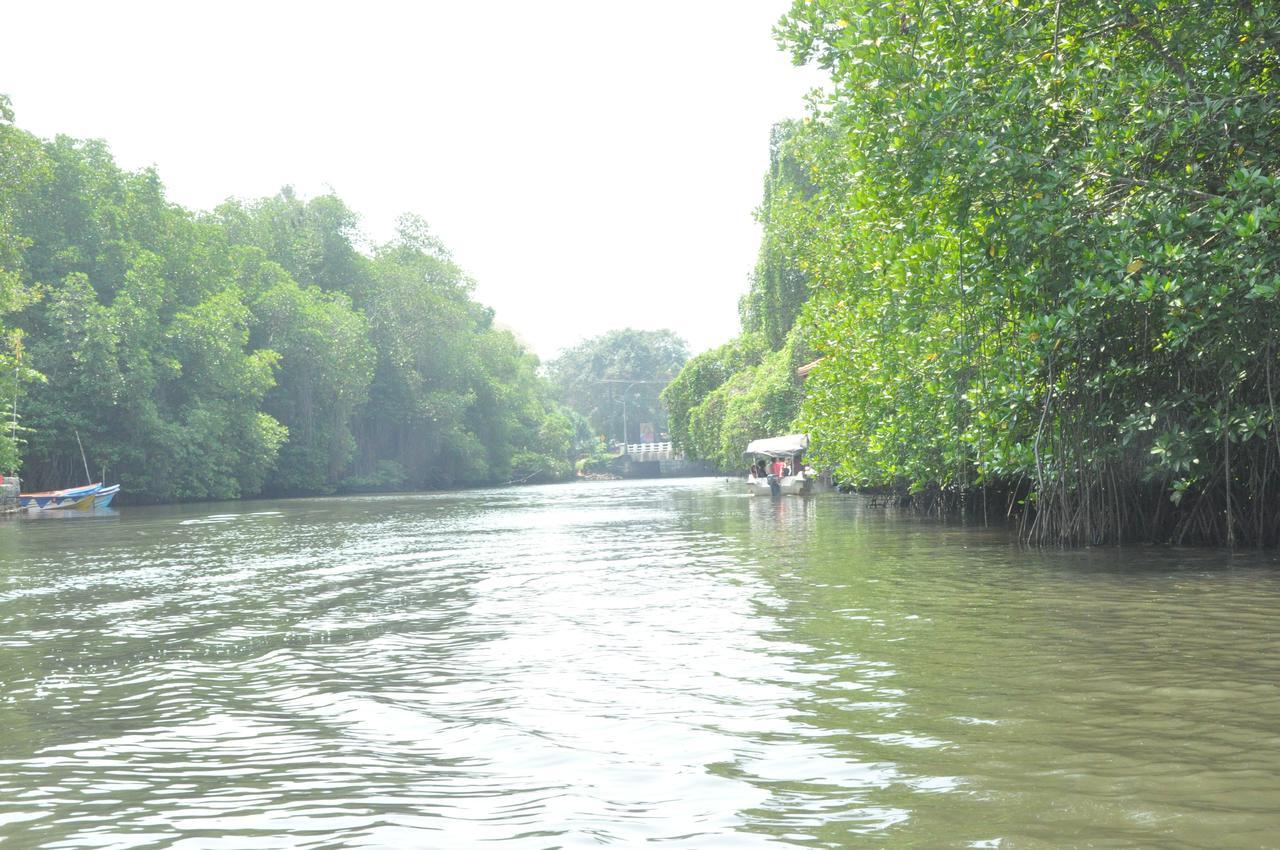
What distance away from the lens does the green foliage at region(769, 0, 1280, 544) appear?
39.1ft

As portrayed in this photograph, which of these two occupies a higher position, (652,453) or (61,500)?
(652,453)

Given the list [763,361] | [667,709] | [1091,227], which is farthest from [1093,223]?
[763,361]

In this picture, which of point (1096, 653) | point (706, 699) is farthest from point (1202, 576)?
point (706, 699)

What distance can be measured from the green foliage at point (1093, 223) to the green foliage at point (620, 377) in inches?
5050

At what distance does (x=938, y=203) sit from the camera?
48.1 feet

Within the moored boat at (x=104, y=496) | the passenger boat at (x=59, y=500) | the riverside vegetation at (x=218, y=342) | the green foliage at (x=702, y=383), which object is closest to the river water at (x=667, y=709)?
the passenger boat at (x=59, y=500)

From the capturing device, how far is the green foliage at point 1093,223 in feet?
39.1

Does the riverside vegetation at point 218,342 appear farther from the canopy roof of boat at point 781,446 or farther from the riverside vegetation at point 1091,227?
the riverside vegetation at point 1091,227

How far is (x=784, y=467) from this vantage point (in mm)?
45281

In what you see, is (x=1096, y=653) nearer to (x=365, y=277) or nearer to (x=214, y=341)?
(x=214, y=341)

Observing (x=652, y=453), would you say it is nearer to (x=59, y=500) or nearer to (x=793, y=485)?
(x=793, y=485)

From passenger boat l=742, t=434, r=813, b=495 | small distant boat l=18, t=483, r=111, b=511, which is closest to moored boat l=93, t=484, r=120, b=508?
small distant boat l=18, t=483, r=111, b=511

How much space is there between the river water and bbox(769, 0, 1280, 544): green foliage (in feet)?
A: 5.16

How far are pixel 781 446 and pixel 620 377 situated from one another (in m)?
103
